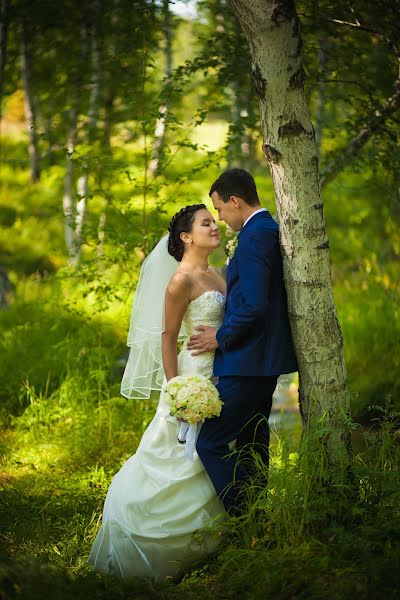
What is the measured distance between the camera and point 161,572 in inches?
148

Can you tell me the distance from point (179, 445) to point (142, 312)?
0.90 meters

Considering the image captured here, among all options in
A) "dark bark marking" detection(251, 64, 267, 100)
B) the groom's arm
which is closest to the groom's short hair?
the groom's arm

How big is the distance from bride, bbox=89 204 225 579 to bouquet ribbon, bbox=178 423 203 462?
43mm

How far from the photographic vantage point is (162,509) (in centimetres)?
382

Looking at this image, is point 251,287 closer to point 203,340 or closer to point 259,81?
point 203,340

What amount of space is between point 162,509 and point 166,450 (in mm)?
331

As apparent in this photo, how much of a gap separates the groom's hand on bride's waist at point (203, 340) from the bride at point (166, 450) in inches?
2.9

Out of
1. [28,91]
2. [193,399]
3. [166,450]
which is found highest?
[28,91]

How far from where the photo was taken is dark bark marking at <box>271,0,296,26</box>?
11.5 feet

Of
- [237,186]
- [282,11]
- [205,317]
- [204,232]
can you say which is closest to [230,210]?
[237,186]

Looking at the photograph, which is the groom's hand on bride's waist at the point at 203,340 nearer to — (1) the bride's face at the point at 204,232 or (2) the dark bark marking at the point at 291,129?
(1) the bride's face at the point at 204,232

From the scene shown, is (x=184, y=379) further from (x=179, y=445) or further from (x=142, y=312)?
(x=142, y=312)

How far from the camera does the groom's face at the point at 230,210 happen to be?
12.7 feet

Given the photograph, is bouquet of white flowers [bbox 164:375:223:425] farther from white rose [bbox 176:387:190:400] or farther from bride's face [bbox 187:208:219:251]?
bride's face [bbox 187:208:219:251]
